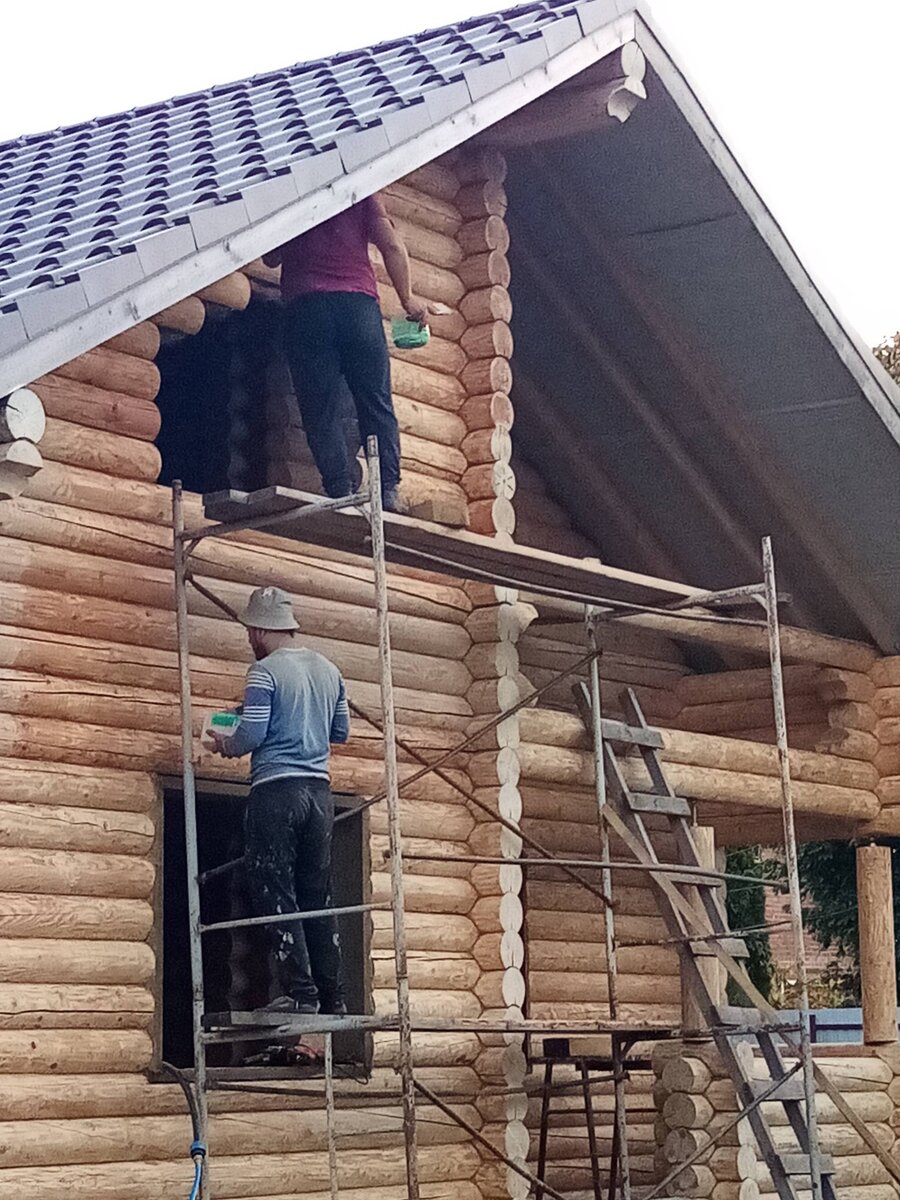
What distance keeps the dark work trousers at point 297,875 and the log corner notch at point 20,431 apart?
2361 millimetres

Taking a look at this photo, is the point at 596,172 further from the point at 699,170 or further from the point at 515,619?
the point at 515,619

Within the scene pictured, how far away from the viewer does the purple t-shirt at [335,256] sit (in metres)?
9.98

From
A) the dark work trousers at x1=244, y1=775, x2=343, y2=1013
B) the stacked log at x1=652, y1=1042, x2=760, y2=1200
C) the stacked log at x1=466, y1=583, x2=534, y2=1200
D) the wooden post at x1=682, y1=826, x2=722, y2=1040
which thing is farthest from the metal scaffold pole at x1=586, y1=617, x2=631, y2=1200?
the dark work trousers at x1=244, y1=775, x2=343, y2=1013

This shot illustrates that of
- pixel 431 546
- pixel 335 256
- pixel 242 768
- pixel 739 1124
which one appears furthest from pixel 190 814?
pixel 739 1124

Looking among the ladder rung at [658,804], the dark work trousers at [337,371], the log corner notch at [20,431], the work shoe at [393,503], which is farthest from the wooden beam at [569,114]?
the log corner notch at [20,431]

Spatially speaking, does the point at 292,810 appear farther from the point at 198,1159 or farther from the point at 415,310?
the point at 415,310

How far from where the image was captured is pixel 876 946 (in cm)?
1337

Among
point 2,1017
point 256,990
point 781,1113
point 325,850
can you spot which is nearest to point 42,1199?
point 2,1017

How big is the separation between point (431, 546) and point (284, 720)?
148 cm

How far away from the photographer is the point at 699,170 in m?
11.4

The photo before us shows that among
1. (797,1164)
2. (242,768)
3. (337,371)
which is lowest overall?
(797,1164)

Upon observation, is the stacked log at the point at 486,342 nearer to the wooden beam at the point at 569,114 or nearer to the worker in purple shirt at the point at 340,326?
the wooden beam at the point at 569,114

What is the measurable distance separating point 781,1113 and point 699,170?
18.0 feet

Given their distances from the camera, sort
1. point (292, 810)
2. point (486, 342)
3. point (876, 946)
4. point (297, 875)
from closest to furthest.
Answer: point (292, 810) → point (297, 875) → point (486, 342) → point (876, 946)
